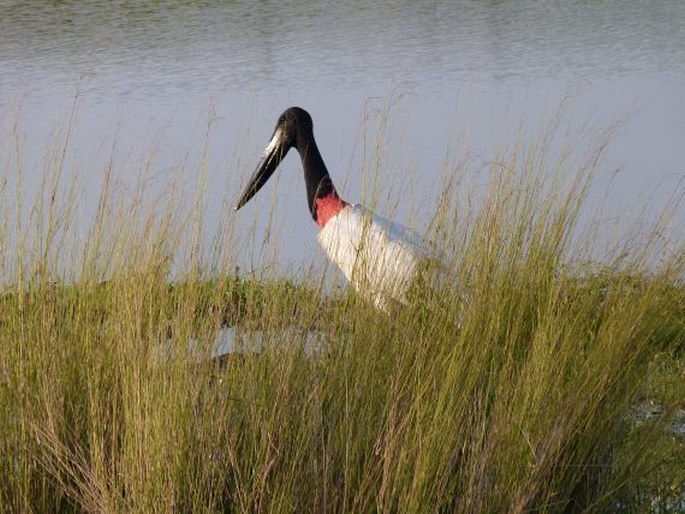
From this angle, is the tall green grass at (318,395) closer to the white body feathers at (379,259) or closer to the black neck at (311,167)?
the white body feathers at (379,259)

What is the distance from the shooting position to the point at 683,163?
26.5ft

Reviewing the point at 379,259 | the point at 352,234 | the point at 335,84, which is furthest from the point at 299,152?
the point at 335,84

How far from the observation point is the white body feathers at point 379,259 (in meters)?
3.35

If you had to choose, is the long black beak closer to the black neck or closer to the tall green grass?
the black neck

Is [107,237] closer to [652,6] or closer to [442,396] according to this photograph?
[442,396]

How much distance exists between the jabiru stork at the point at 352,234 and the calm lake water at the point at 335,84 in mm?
139

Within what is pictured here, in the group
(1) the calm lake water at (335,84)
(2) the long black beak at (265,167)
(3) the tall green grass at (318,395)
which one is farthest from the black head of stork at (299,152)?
(3) the tall green grass at (318,395)

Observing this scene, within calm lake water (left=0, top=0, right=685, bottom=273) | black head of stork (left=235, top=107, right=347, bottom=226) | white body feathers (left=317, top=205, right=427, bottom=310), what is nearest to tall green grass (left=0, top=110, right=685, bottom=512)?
white body feathers (left=317, top=205, right=427, bottom=310)

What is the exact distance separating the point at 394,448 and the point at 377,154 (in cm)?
105

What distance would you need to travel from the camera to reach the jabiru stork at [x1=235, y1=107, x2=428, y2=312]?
135 inches

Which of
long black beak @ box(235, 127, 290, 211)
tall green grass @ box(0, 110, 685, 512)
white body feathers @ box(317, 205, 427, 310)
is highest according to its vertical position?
long black beak @ box(235, 127, 290, 211)

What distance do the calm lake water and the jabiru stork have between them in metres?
0.14

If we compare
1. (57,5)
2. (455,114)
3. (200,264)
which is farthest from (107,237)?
(57,5)

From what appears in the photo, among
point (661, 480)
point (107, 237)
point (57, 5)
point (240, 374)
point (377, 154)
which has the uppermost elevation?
point (57, 5)
